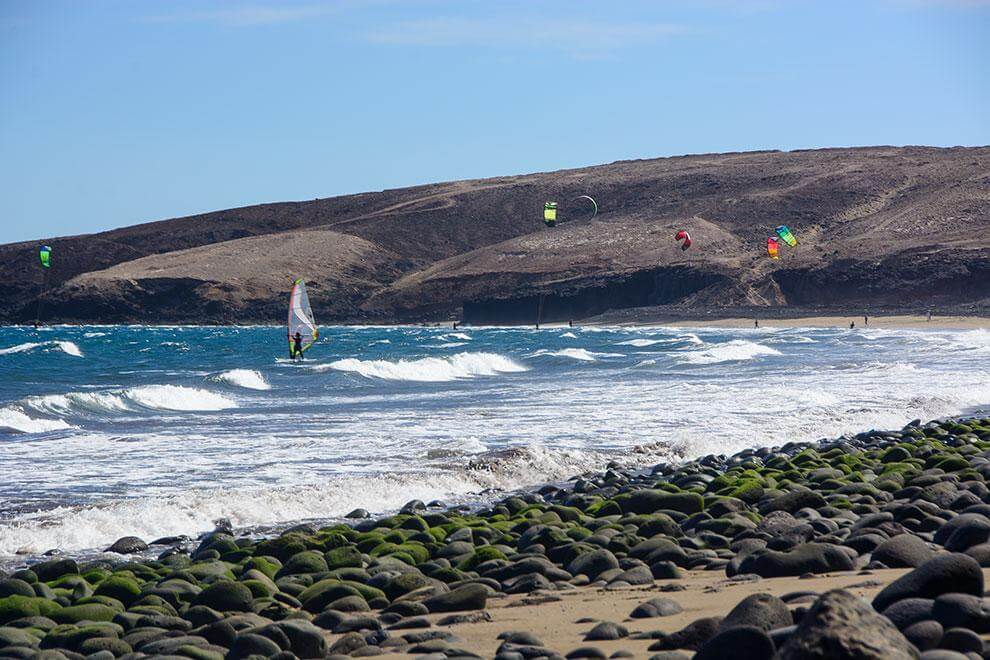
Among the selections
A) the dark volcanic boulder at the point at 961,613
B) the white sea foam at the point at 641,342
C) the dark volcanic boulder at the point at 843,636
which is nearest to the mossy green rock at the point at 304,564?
the dark volcanic boulder at the point at 961,613

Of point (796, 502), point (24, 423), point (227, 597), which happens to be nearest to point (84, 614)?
point (227, 597)

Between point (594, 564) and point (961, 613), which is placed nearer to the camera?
point (961, 613)

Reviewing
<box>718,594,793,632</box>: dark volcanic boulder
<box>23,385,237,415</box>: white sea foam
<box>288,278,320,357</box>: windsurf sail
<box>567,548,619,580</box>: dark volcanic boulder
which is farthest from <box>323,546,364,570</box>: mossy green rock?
<box>288,278,320,357</box>: windsurf sail

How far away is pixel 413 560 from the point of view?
740cm

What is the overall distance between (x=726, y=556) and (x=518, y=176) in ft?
441

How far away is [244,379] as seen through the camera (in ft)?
92.3

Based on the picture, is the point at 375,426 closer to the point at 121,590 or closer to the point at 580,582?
the point at 121,590

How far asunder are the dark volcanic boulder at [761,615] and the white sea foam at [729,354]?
3010 cm

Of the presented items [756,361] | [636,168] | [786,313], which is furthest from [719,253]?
[756,361]

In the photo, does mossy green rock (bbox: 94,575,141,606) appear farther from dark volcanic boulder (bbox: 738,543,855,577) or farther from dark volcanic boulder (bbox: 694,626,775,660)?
dark volcanic boulder (bbox: 694,626,775,660)

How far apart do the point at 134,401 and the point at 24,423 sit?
13.4 ft

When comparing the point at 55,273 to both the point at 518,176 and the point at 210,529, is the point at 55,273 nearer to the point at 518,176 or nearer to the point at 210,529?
the point at 518,176

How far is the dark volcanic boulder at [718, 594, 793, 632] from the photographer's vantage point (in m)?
4.09

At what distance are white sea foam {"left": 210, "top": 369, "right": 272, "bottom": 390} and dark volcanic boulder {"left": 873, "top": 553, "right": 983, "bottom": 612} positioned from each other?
23.5m
